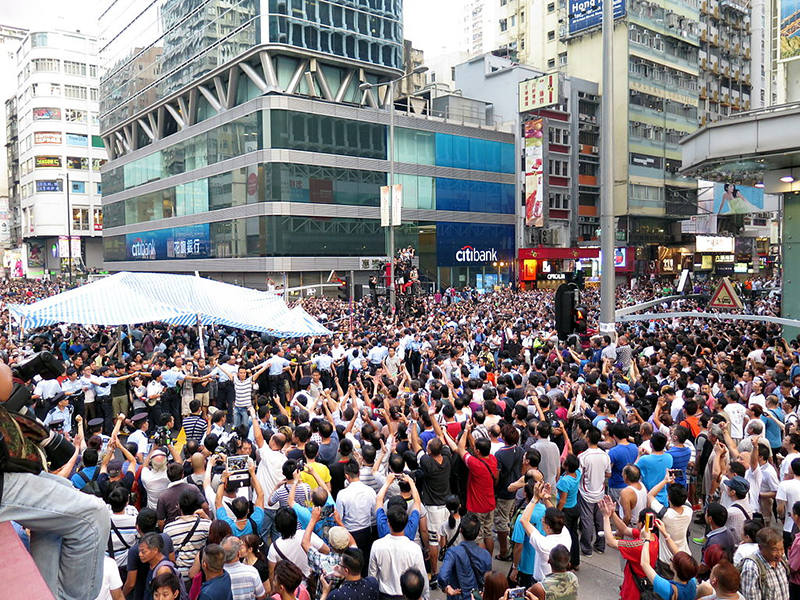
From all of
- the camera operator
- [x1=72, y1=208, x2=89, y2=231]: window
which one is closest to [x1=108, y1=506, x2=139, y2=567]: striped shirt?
the camera operator

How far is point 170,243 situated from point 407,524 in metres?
52.9

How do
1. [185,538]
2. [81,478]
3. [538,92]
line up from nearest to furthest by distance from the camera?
1. [185,538]
2. [81,478]
3. [538,92]

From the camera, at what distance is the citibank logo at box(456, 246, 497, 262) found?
2024 inches

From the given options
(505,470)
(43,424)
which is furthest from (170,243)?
(43,424)

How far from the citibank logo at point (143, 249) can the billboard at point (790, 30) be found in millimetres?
50866

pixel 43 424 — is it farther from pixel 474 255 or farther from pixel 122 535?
pixel 474 255

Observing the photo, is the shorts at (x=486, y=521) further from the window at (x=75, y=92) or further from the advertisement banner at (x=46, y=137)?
the window at (x=75, y=92)

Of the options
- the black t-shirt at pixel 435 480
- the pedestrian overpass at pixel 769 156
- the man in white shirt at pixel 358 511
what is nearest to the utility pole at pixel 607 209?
the black t-shirt at pixel 435 480

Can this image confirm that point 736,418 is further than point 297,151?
No

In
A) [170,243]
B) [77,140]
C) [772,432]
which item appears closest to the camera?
[772,432]

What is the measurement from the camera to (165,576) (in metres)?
4.06

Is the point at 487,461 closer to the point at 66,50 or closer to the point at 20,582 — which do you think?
the point at 20,582

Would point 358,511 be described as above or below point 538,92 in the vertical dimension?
A: below

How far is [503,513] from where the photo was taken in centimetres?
713
